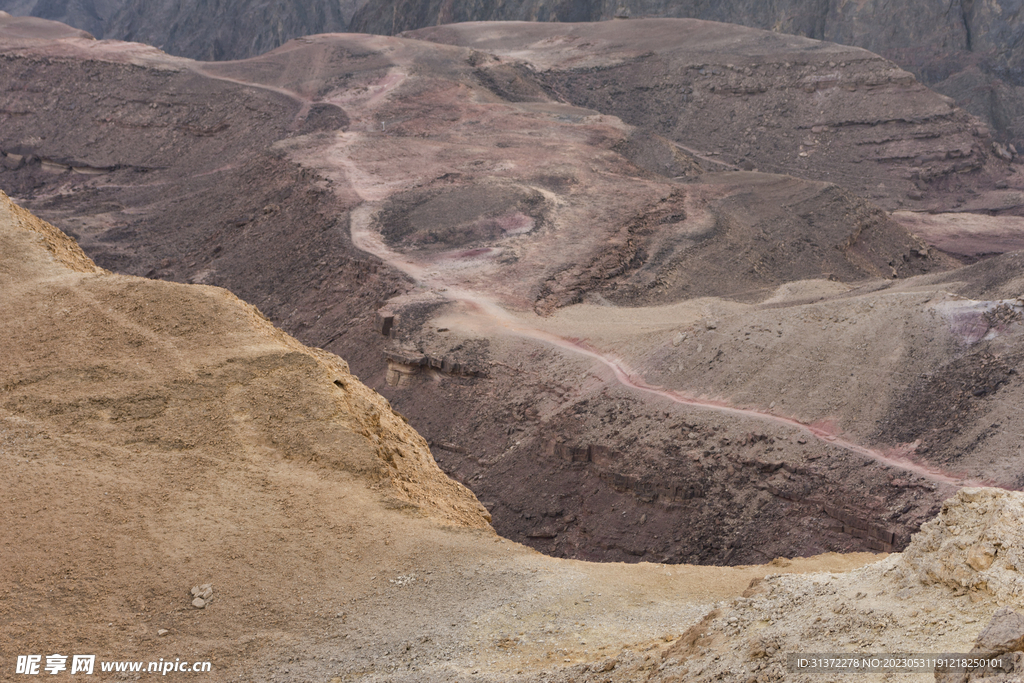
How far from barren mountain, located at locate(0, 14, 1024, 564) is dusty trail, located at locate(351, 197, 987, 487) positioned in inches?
2.7

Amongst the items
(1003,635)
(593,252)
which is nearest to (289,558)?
(1003,635)

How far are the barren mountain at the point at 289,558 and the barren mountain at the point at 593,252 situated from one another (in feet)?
15.5

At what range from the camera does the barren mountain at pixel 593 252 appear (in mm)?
13914

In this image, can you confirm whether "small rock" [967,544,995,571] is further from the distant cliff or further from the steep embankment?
the distant cliff

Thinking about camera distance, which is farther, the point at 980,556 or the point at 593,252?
the point at 593,252

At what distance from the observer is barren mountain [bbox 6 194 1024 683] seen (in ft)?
17.9

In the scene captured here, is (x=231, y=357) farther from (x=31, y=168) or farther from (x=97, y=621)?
(x=31, y=168)

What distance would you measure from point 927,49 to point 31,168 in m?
40.7

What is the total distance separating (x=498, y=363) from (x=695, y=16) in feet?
136

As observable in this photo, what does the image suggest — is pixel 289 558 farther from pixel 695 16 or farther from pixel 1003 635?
pixel 695 16

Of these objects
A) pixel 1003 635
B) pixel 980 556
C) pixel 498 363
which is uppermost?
pixel 1003 635

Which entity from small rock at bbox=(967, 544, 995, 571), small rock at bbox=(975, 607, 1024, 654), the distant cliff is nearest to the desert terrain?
small rock at bbox=(967, 544, 995, 571)

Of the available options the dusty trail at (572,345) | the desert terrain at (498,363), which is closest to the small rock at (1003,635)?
the desert terrain at (498,363)

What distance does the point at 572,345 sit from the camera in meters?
18.2
